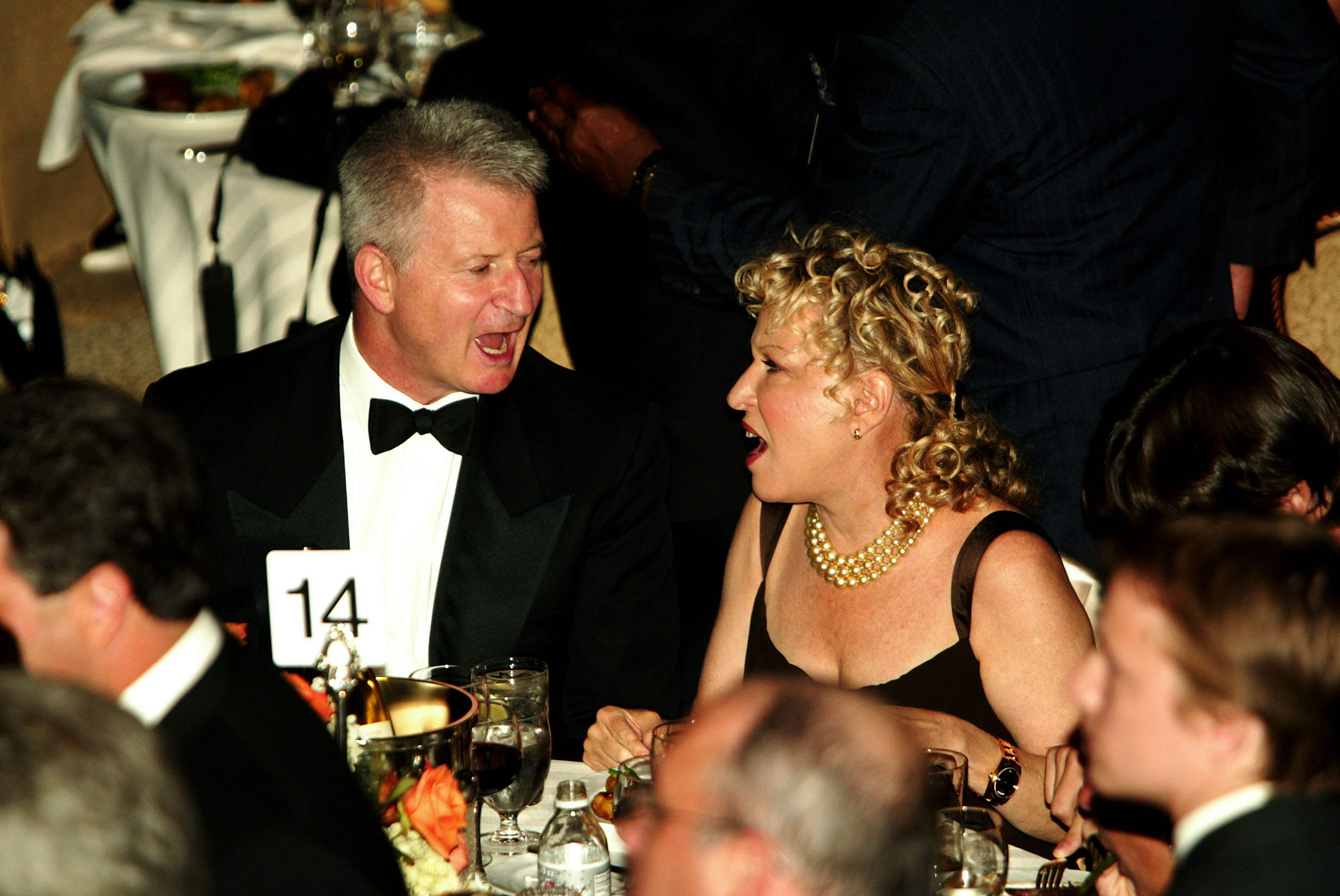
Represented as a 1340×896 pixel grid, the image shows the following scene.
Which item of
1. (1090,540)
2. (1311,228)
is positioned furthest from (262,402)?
(1311,228)

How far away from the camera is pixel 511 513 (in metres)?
2.59

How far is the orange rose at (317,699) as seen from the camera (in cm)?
160

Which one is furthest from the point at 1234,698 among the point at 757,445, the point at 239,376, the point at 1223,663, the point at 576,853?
the point at 239,376

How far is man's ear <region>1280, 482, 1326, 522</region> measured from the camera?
2018 millimetres

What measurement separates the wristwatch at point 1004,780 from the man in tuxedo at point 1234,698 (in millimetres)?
906

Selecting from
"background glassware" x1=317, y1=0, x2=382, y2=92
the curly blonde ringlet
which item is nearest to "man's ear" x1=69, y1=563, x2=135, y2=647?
the curly blonde ringlet

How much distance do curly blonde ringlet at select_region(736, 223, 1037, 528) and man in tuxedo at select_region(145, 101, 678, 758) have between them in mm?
516

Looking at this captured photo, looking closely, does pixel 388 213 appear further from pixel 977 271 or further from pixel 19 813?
pixel 19 813

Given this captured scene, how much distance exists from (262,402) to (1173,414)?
1.64 meters

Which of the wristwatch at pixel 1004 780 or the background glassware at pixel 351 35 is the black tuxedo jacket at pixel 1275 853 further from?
the background glassware at pixel 351 35

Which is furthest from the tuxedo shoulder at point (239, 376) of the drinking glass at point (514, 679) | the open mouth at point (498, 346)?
the drinking glass at point (514, 679)

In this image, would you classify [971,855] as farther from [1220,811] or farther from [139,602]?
[139,602]

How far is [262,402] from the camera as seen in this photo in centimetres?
262

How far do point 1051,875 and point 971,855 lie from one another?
20 cm
